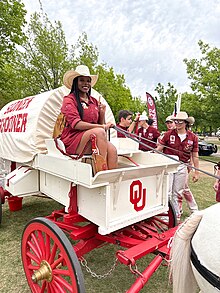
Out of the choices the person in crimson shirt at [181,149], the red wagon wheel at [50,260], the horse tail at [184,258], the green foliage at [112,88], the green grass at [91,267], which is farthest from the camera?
the green foliage at [112,88]

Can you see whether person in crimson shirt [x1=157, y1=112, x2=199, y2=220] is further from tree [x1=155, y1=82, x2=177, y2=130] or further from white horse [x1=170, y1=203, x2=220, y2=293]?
tree [x1=155, y1=82, x2=177, y2=130]

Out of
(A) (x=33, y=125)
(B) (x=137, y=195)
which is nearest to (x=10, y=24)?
(A) (x=33, y=125)

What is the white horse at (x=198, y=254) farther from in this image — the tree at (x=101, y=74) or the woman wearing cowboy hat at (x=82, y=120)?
the tree at (x=101, y=74)

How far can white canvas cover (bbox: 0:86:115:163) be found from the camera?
3.01 m

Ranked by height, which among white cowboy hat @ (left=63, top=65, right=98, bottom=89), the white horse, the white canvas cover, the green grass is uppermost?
white cowboy hat @ (left=63, top=65, right=98, bottom=89)

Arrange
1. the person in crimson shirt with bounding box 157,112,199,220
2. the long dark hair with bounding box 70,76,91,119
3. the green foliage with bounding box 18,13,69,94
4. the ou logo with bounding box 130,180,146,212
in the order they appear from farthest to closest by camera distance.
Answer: the green foliage with bounding box 18,13,69,94, the person in crimson shirt with bounding box 157,112,199,220, the long dark hair with bounding box 70,76,91,119, the ou logo with bounding box 130,180,146,212

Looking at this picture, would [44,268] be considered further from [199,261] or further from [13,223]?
[13,223]

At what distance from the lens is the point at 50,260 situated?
200 centimetres

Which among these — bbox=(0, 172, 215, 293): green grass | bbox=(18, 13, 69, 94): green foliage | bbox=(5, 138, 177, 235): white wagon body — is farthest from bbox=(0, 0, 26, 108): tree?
bbox=(5, 138, 177, 235): white wagon body

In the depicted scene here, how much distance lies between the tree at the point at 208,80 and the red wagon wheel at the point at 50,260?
14115 mm

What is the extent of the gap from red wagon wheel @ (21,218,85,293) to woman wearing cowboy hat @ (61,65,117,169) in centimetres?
80

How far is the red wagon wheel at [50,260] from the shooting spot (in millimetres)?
1748

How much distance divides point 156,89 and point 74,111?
968 inches

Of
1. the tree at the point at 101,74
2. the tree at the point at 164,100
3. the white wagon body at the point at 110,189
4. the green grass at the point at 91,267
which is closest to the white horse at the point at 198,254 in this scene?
the white wagon body at the point at 110,189
